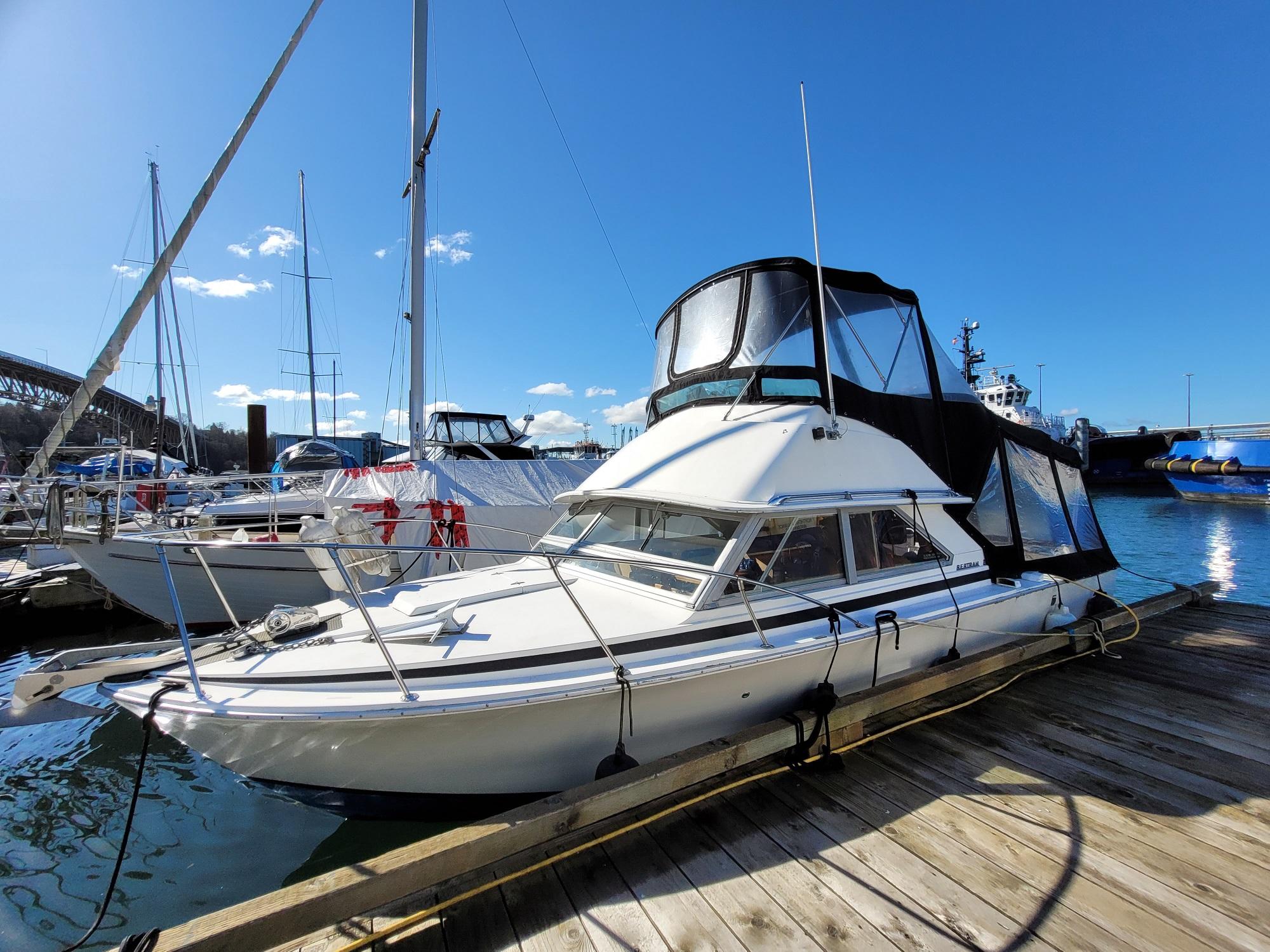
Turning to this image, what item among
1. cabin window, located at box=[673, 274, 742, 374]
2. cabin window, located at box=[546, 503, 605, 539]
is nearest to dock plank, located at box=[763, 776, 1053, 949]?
cabin window, located at box=[546, 503, 605, 539]

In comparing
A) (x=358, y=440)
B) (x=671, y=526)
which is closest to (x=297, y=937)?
(x=671, y=526)

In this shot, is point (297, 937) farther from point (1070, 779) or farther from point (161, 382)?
point (161, 382)

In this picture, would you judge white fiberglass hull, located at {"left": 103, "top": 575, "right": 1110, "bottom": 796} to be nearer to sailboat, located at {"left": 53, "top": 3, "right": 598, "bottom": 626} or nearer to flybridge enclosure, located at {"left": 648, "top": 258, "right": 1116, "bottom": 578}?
flybridge enclosure, located at {"left": 648, "top": 258, "right": 1116, "bottom": 578}

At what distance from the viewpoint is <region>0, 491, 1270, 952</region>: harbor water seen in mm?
3146

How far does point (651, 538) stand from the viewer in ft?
12.7

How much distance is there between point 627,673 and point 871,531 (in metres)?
2.22

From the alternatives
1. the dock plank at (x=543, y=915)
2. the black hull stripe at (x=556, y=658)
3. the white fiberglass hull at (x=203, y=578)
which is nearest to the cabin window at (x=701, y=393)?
the black hull stripe at (x=556, y=658)

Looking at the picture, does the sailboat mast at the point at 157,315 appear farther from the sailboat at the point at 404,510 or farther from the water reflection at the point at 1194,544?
the water reflection at the point at 1194,544

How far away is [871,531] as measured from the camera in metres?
3.98

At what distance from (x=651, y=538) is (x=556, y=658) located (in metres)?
1.26

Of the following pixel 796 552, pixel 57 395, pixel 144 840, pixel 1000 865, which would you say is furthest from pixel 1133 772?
pixel 57 395

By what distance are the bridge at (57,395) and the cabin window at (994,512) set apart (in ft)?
162

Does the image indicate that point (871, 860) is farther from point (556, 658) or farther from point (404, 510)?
point (404, 510)

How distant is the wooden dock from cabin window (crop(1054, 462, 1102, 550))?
2403 millimetres
